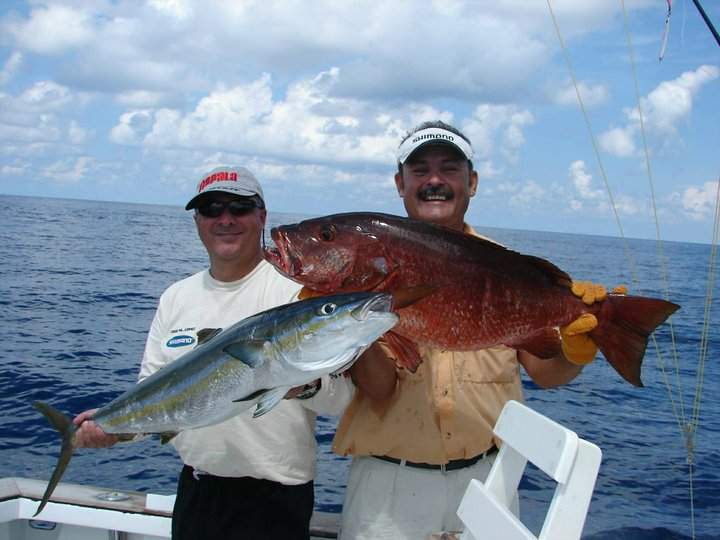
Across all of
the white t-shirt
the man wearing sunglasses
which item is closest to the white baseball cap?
the man wearing sunglasses

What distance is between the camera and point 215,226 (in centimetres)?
341

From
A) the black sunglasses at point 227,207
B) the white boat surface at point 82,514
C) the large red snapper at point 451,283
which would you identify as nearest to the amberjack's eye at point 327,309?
the large red snapper at point 451,283

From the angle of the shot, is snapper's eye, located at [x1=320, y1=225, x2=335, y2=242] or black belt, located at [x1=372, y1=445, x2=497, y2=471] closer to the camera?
snapper's eye, located at [x1=320, y1=225, x2=335, y2=242]

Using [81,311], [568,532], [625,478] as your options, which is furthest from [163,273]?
[568,532]

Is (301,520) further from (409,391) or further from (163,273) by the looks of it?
(163,273)

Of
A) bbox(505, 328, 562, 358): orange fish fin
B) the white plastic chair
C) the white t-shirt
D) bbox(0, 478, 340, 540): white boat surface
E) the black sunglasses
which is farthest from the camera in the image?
bbox(0, 478, 340, 540): white boat surface

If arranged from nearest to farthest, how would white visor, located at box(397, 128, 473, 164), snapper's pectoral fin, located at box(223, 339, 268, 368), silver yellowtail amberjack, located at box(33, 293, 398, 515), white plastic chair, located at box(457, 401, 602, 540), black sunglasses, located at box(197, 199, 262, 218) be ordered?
white plastic chair, located at box(457, 401, 602, 540), silver yellowtail amberjack, located at box(33, 293, 398, 515), snapper's pectoral fin, located at box(223, 339, 268, 368), white visor, located at box(397, 128, 473, 164), black sunglasses, located at box(197, 199, 262, 218)

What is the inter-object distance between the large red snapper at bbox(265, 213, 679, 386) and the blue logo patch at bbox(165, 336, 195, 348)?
0.98m

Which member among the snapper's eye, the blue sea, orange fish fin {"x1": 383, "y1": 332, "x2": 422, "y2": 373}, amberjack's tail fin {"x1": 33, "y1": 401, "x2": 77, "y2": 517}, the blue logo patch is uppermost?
the snapper's eye

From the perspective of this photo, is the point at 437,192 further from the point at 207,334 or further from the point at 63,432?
the point at 63,432

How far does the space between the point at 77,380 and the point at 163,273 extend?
16.2m

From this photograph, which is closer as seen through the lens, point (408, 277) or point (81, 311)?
point (408, 277)

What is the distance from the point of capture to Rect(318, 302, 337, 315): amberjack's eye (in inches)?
88.4

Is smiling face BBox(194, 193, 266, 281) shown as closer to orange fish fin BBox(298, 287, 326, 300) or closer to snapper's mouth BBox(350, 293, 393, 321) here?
orange fish fin BBox(298, 287, 326, 300)
